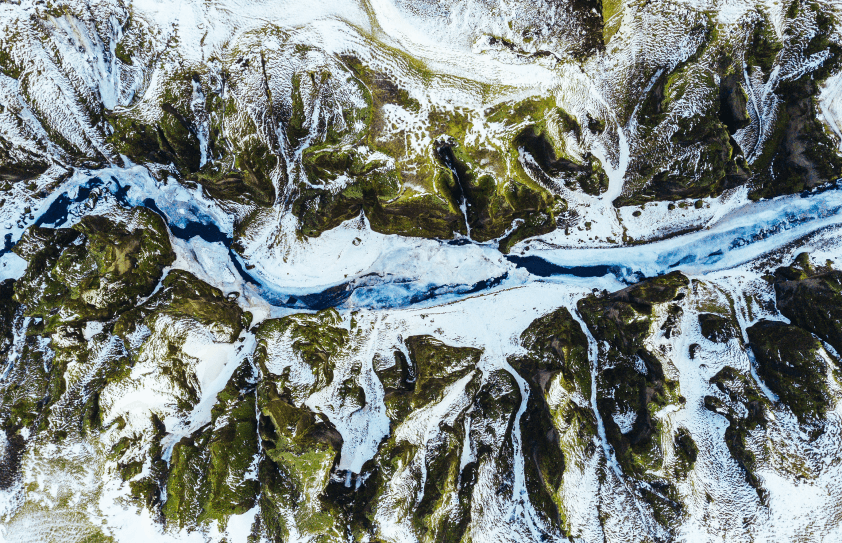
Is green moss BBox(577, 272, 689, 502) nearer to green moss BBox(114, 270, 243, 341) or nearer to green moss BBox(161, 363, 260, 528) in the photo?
green moss BBox(161, 363, 260, 528)

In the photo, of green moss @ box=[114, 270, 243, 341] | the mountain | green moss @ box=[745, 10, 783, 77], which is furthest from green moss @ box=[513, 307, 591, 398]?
green moss @ box=[745, 10, 783, 77]

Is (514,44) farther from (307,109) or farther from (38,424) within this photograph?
(38,424)

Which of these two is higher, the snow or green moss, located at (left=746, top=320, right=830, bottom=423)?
green moss, located at (left=746, top=320, right=830, bottom=423)

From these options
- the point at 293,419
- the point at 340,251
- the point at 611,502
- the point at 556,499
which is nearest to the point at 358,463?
the point at 293,419

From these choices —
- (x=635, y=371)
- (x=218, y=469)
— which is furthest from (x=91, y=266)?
(x=635, y=371)

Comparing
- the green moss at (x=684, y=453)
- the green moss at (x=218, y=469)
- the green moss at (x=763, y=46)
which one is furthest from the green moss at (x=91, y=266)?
the green moss at (x=763, y=46)

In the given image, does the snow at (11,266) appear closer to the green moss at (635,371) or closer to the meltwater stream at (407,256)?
the meltwater stream at (407,256)
